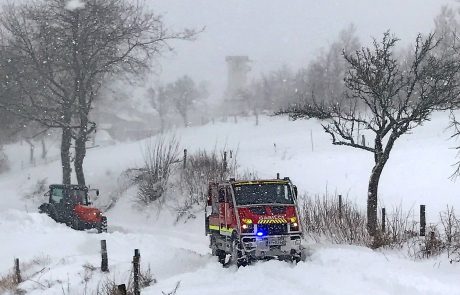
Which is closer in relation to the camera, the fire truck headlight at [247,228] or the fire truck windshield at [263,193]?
the fire truck headlight at [247,228]

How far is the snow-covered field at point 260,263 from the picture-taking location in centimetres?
1062

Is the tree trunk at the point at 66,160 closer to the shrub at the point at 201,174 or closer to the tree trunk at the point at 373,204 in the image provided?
the shrub at the point at 201,174

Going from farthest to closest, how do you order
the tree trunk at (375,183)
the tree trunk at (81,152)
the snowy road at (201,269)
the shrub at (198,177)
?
the tree trunk at (81,152), the shrub at (198,177), the tree trunk at (375,183), the snowy road at (201,269)

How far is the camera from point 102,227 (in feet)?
73.4

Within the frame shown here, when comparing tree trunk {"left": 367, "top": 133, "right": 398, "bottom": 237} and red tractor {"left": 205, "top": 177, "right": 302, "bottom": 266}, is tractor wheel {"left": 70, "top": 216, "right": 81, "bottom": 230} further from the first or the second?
tree trunk {"left": 367, "top": 133, "right": 398, "bottom": 237}

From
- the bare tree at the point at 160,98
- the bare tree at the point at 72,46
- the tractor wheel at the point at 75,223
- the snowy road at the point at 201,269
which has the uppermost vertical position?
the bare tree at the point at 160,98

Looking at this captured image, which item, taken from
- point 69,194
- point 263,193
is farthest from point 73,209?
point 263,193

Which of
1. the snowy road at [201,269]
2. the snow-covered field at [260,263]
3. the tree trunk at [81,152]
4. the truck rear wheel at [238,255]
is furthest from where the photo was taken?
the tree trunk at [81,152]

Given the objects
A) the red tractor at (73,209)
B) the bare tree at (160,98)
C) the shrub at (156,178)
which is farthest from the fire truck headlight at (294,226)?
the bare tree at (160,98)

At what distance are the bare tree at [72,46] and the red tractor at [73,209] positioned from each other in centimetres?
887

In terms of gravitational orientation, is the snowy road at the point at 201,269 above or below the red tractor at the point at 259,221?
below

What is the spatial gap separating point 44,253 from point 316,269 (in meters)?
9.08

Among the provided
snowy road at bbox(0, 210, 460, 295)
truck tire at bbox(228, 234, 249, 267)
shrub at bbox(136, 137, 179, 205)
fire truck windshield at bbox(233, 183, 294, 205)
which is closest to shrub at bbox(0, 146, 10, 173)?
shrub at bbox(136, 137, 179, 205)

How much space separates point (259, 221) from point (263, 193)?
0.88m
